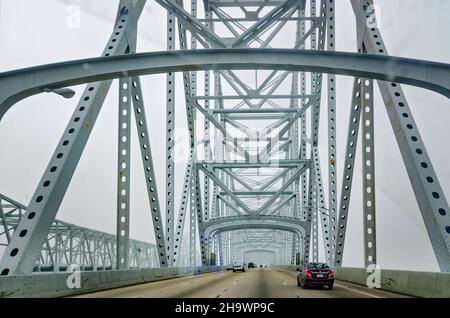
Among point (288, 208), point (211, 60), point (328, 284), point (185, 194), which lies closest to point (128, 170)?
point (211, 60)

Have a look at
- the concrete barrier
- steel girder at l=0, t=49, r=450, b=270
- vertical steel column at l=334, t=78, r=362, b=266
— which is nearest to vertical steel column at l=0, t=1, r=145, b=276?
steel girder at l=0, t=49, r=450, b=270

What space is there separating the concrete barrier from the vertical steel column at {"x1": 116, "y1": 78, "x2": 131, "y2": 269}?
3.63 ft

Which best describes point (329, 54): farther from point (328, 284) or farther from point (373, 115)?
point (328, 284)

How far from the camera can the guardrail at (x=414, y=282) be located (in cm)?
1290

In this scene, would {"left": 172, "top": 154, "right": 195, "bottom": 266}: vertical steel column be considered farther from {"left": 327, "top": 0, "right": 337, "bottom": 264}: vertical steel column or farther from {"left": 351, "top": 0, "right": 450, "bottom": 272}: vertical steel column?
{"left": 351, "top": 0, "right": 450, "bottom": 272}: vertical steel column

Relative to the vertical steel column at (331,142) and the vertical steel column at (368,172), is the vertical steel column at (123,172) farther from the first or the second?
the vertical steel column at (331,142)

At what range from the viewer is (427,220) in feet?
44.3

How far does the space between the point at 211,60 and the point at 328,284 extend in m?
10.2

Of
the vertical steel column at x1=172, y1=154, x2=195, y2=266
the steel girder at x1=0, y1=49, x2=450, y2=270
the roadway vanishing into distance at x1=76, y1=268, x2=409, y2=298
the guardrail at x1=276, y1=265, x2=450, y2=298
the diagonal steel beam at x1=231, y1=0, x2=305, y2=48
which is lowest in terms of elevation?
the roadway vanishing into distance at x1=76, y1=268, x2=409, y2=298

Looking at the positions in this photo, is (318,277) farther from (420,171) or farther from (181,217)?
(181,217)

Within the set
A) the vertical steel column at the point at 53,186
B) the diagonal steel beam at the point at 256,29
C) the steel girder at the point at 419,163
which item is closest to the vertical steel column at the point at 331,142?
the diagonal steel beam at the point at 256,29

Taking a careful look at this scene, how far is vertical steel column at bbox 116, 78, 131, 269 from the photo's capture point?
64.1 feet

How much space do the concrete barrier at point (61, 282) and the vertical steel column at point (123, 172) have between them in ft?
3.63

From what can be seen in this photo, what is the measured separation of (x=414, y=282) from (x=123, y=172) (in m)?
10.9
